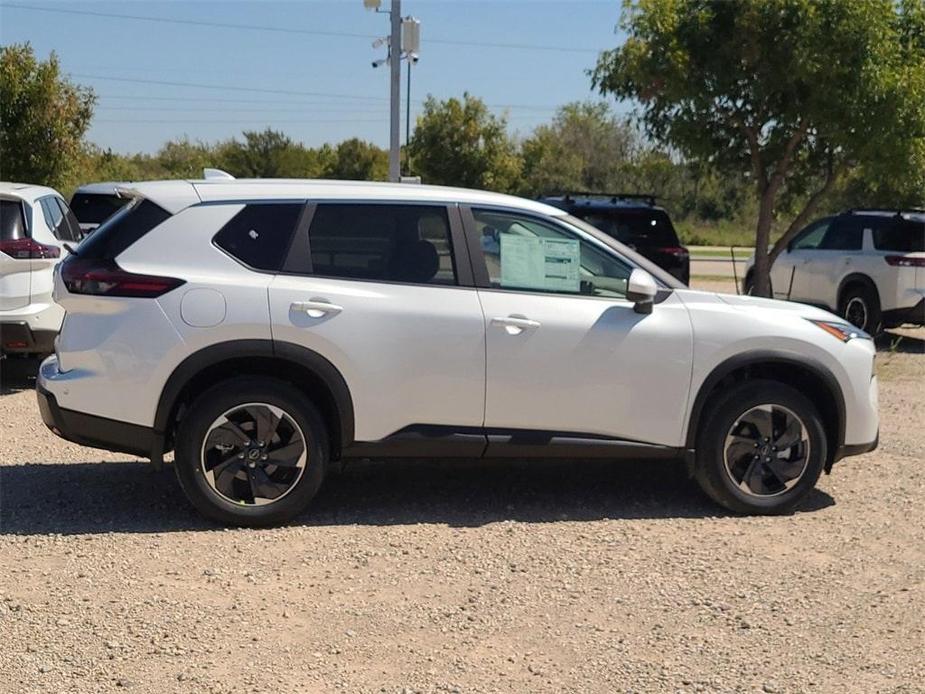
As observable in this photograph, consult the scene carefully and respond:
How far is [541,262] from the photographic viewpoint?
20.7 feet

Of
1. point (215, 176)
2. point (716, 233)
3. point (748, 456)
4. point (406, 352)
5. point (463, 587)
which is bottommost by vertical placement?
point (463, 587)

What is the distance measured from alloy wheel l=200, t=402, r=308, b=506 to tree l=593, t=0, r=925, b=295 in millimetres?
9147

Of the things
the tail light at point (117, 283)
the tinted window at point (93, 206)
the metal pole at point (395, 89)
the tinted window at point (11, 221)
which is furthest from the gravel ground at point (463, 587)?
the metal pole at point (395, 89)

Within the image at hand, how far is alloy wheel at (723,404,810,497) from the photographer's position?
6.32 m

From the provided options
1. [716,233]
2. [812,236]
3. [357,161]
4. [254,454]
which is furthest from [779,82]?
[357,161]

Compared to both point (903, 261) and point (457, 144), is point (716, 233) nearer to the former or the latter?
point (457, 144)

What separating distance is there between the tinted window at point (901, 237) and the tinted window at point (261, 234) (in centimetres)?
1003

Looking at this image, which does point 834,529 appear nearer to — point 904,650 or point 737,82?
point 904,650

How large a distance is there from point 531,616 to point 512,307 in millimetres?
1855

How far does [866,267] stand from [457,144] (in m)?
30.4

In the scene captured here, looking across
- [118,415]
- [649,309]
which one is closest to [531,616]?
[649,309]

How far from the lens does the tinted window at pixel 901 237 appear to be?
13891 millimetres

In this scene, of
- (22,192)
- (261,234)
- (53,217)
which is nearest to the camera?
(261,234)

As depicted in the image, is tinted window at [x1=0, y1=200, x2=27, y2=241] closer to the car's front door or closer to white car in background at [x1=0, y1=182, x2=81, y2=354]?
white car in background at [x1=0, y1=182, x2=81, y2=354]
